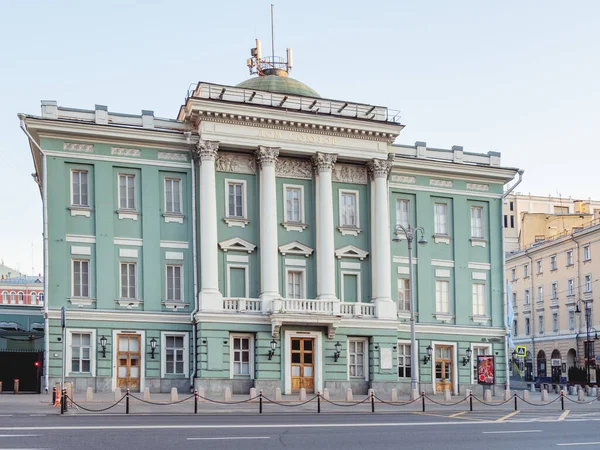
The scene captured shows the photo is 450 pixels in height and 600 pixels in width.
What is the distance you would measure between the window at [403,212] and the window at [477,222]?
4.39 m

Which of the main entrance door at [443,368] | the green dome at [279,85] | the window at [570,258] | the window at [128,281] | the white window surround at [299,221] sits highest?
the green dome at [279,85]

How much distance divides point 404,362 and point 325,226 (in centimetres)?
890

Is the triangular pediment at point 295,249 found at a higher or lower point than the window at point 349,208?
lower

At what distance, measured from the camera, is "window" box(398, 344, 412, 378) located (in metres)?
47.4

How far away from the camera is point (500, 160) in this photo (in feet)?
171

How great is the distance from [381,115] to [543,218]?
5968 centimetres

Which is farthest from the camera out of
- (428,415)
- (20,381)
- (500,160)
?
(500,160)

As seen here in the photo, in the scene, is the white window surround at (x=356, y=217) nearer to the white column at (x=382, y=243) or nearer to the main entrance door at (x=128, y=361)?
the white column at (x=382, y=243)

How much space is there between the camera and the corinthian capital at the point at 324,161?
149 ft

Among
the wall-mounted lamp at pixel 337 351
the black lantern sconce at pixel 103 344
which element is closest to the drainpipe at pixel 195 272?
the black lantern sconce at pixel 103 344

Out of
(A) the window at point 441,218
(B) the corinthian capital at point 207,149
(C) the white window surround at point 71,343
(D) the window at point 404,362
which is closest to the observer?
(C) the white window surround at point 71,343

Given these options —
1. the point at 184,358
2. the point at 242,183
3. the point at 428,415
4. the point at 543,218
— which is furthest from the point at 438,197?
the point at 543,218

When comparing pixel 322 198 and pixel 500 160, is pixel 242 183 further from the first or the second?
pixel 500 160

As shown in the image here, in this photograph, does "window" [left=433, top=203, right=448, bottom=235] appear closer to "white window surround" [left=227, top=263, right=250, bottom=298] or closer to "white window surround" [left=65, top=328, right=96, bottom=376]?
"white window surround" [left=227, top=263, right=250, bottom=298]
